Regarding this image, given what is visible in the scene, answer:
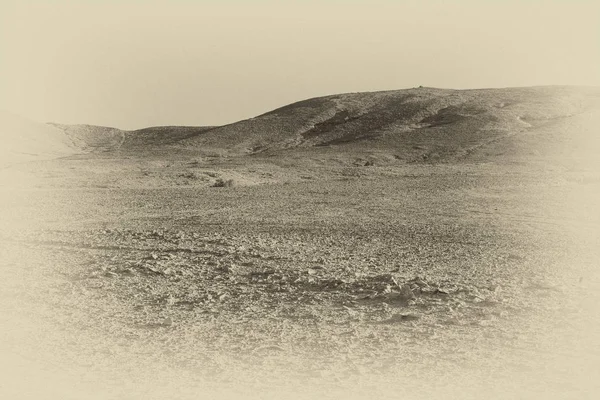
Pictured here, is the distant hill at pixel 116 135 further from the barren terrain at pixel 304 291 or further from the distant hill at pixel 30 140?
the barren terrain at pixel 304 291

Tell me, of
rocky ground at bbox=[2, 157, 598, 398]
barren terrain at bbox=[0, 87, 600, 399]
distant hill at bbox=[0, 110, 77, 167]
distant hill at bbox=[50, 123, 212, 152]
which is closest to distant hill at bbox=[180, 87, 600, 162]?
distant hill at bbox=[50, 123, 212, 152]

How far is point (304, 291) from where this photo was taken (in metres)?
7.05

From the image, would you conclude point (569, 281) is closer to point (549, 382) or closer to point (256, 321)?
point (549, 382)

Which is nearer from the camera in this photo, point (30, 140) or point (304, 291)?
point (304, 291)

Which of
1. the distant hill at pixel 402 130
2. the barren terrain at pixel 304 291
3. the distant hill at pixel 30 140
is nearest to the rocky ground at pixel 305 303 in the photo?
the barren terrain at pixel 304 291

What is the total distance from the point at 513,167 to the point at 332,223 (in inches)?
637

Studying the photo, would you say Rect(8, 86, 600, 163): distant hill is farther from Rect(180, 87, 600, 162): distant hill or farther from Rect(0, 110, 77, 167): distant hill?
Rect(0, 110, 77, 167): distant hill

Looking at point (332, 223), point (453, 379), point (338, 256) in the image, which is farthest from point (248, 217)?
point (453, 379)

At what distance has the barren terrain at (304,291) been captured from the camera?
15.4ft

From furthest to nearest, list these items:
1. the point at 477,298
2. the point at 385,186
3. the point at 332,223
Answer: the point at 385,186 → the point at 332,223 → the point at 477,298

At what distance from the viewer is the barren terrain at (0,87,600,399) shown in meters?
4.68

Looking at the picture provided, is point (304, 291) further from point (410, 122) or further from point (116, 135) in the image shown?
point (116, 135)

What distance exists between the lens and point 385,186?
19.9 metres

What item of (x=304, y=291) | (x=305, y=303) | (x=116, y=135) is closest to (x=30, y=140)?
(x=116, y=135)
